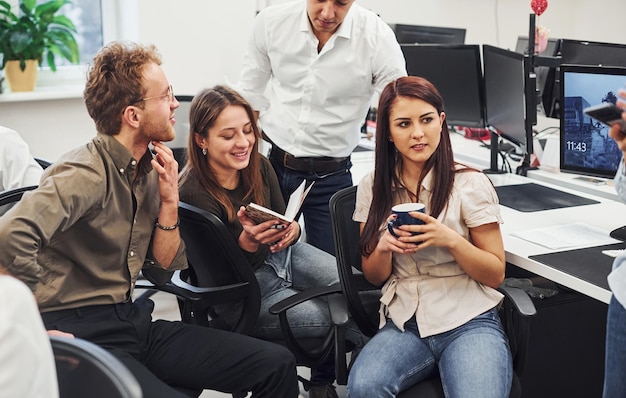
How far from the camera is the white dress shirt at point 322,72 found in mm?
2893

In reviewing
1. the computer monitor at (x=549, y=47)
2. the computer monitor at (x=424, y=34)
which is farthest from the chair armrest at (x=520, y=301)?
the computer monitor at (x=424, y=34)

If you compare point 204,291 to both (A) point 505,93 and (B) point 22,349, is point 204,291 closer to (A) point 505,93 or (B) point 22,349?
(B) point 22,349

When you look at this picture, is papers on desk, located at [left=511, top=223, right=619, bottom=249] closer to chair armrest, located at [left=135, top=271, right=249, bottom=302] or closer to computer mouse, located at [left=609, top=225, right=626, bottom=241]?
computer mouse, located at [left=609, top=225, right=626, bottom=241]

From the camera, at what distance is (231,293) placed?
2225mm

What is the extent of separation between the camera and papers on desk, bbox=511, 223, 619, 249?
236 centimetres

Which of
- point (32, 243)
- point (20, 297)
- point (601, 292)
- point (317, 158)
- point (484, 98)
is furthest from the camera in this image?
point (484, 98)

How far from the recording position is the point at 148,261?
84.5 inches

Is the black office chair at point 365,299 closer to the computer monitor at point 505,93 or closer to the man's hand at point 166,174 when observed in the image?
the man's hand at point 166,174

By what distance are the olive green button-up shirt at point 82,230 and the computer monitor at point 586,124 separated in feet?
4.89

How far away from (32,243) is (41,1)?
9.76 ft

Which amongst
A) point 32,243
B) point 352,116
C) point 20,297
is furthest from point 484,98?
point 20,297

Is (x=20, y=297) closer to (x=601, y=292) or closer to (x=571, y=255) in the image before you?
(x=601, y=292)

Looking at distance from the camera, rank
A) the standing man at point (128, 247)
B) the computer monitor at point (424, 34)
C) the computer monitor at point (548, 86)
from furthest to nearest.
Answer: the computer monitor at point (424, 34) < the computer monitor at point (548, 86) < the standing man at point (128, 247)

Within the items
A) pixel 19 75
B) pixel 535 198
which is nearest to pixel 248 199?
pixel 535 198
